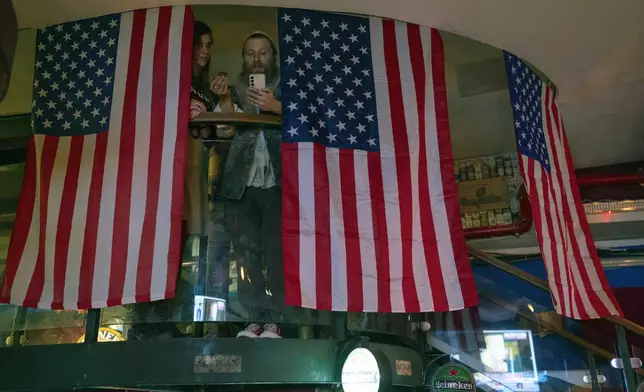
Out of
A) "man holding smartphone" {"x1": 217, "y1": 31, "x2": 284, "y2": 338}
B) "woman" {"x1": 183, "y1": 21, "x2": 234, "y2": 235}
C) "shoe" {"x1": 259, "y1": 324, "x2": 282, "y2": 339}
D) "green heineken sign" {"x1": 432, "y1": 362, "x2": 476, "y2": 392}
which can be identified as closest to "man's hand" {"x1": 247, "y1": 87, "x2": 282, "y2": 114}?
"man holding smartphone" {"x1": 217, "y1": 31, "x2": 284, "y2": 338}

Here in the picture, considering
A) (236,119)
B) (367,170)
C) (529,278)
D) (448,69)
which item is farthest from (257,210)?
(448,69)

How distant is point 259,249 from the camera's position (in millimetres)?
5086

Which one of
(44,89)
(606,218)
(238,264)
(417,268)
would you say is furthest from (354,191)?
(606,218)

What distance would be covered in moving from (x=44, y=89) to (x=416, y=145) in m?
3.32

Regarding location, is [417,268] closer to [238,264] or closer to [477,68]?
[238,264]

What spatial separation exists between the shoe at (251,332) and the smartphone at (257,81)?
210cm

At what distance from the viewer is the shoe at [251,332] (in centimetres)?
474

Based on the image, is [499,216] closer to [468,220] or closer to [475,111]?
[468,220]

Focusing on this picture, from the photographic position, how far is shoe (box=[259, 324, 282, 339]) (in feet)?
15.7

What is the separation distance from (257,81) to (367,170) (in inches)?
49.9

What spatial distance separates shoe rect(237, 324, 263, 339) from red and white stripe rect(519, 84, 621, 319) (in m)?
2.69

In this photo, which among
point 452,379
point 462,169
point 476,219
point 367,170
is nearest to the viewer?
point 452,379

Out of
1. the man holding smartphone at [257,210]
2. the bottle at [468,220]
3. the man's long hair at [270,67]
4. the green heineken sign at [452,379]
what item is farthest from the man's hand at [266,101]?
the bottle at [468,220]

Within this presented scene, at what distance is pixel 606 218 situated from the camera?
8.49m
